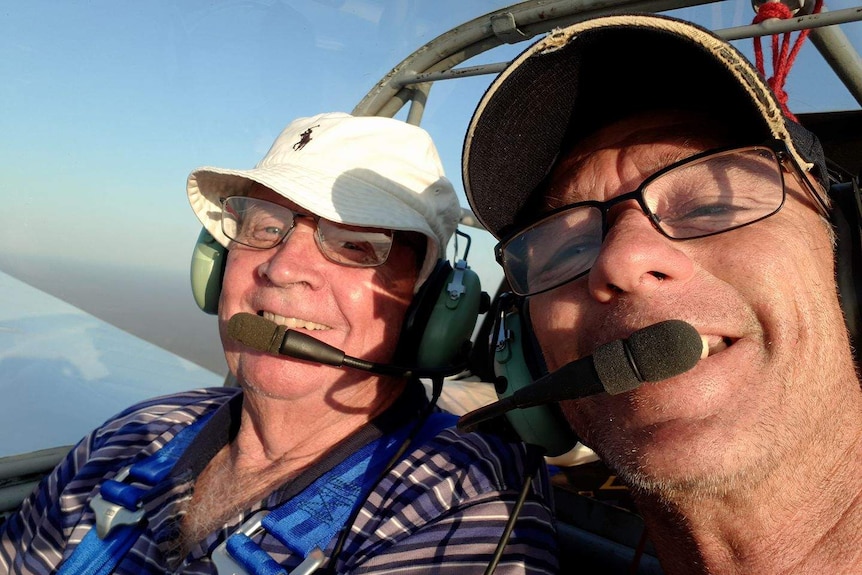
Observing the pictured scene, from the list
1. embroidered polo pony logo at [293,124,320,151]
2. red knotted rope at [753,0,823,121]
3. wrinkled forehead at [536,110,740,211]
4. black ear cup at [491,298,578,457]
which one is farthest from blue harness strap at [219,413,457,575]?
red knotted rope at [753,0,823,121]

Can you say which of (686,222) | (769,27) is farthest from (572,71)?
(769,27)

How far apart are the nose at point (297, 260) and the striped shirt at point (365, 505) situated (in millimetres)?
435

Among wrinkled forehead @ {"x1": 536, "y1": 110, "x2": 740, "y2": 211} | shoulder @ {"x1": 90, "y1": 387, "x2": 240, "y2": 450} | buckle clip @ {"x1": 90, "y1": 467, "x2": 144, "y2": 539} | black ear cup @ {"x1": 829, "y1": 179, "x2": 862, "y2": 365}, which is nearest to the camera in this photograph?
black ear cup @ {"x1": 829, "y1": 179, "x2": 862, "y2": 365}

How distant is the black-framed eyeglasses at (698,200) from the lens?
86 cm

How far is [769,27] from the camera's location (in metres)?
1.27

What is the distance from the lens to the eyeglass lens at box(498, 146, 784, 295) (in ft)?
2.84

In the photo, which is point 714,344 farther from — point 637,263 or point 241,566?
point 241,566

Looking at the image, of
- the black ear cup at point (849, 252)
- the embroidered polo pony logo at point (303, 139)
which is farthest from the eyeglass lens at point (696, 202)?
the embroidered polo pony logo at point (303, 139)

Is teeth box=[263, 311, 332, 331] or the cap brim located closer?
the cap brim

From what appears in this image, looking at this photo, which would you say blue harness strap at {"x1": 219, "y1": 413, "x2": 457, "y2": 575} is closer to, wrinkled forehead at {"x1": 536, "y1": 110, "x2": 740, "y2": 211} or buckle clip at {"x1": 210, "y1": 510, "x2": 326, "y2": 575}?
buckle clip at {"x1": 210, "y1": 510, "x2": 326, "y2": 575}

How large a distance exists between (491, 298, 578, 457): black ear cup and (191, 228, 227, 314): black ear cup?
0.95m

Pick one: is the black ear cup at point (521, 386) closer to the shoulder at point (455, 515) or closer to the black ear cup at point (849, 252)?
the shoulder at point (455, 515)

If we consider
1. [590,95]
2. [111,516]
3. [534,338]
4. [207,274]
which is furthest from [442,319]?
[111,516]

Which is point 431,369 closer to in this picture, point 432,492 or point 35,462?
point 432,492
